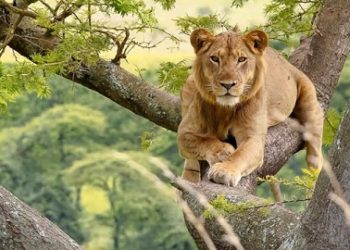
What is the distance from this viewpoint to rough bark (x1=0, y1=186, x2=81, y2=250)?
399 centimetres

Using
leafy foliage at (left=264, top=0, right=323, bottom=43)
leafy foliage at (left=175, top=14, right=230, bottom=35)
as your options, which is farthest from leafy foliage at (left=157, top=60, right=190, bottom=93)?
leafy foliage at (left=264, top=0, right=323, bottom=43)

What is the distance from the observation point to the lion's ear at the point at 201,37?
231 inches

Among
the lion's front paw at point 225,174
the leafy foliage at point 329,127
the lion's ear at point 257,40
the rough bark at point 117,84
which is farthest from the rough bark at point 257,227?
the leafy foliage at point 329,127

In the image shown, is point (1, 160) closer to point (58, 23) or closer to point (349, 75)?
point (349, 75)

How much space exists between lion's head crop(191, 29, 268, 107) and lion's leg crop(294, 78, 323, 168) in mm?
815

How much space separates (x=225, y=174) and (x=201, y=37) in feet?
3.08

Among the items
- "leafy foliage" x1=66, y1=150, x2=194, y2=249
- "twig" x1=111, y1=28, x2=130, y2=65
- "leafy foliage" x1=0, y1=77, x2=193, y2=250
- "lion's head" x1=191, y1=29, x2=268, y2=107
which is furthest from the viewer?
"leafy foliage" x1=66, y1=150, x2=194, y2=249

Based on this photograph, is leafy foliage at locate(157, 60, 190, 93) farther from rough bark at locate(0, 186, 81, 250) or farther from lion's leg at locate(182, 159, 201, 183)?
rough bark at locate(0, 186, 81, 250)

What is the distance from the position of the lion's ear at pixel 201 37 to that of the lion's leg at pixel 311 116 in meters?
1.04

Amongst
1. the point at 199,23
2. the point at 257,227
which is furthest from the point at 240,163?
the point at 199,23

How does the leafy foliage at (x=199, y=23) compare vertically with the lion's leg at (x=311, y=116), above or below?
above

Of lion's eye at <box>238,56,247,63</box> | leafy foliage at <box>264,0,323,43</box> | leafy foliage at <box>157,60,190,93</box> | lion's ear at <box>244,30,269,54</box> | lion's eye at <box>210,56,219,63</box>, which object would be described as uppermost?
leafy foliage at <box>264,0,323,43</box>

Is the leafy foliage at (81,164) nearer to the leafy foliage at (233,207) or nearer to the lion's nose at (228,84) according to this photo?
the lion's nose at (228,84)

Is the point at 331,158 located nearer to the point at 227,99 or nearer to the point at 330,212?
the point at 330,212
